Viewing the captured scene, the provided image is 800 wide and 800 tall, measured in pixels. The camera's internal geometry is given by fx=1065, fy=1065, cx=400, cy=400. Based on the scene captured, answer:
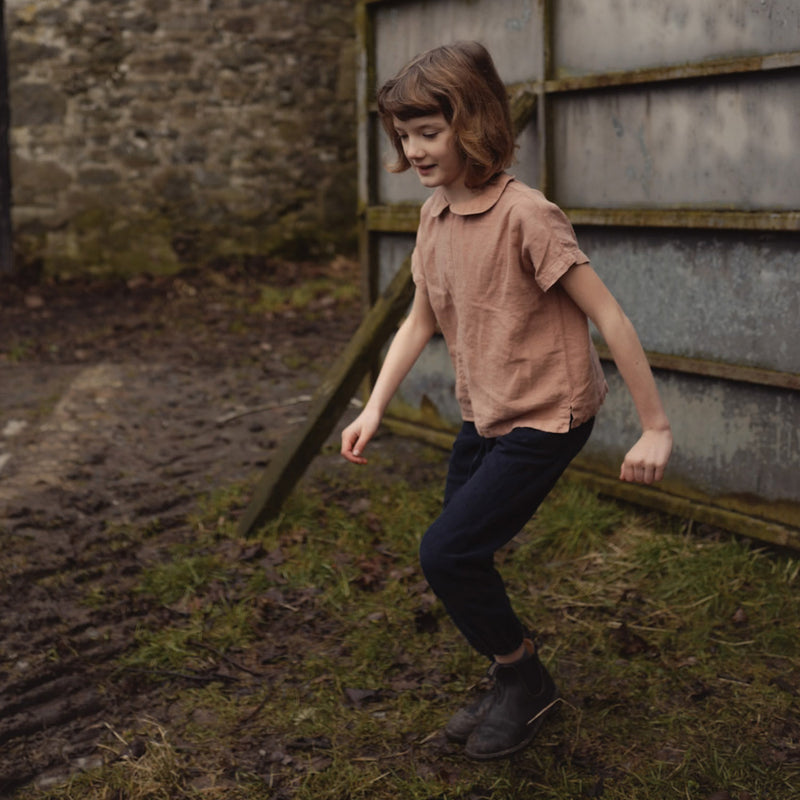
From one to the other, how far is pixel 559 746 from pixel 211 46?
9.17m

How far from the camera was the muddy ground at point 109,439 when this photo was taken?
321cm

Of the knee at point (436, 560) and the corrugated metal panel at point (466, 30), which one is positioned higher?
the corrugated metal panel at point (466, 30)

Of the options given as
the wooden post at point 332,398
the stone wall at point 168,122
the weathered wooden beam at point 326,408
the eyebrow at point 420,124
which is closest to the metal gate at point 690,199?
the wooden post at point 332,398

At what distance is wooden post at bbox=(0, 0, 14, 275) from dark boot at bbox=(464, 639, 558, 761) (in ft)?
29.6

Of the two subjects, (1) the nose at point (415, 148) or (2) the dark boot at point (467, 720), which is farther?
(2) the dark boot at point (467, 720)

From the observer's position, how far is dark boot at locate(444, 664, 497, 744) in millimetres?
2855

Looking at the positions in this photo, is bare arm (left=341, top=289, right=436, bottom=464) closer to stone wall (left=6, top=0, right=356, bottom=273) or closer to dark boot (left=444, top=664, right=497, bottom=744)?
dark boot (left=444, top=664, right=497, bottom=744)

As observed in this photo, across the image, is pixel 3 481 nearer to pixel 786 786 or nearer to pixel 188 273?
pixel 786 786

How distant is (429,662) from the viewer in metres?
3.33

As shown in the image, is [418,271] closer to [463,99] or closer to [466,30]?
[463,99]

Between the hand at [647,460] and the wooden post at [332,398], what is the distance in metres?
2.16

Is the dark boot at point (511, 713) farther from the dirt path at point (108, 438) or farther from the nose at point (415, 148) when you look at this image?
the nose at point (415, 148)

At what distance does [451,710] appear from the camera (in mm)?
3041

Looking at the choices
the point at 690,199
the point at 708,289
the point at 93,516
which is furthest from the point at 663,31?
the point at 93,516
